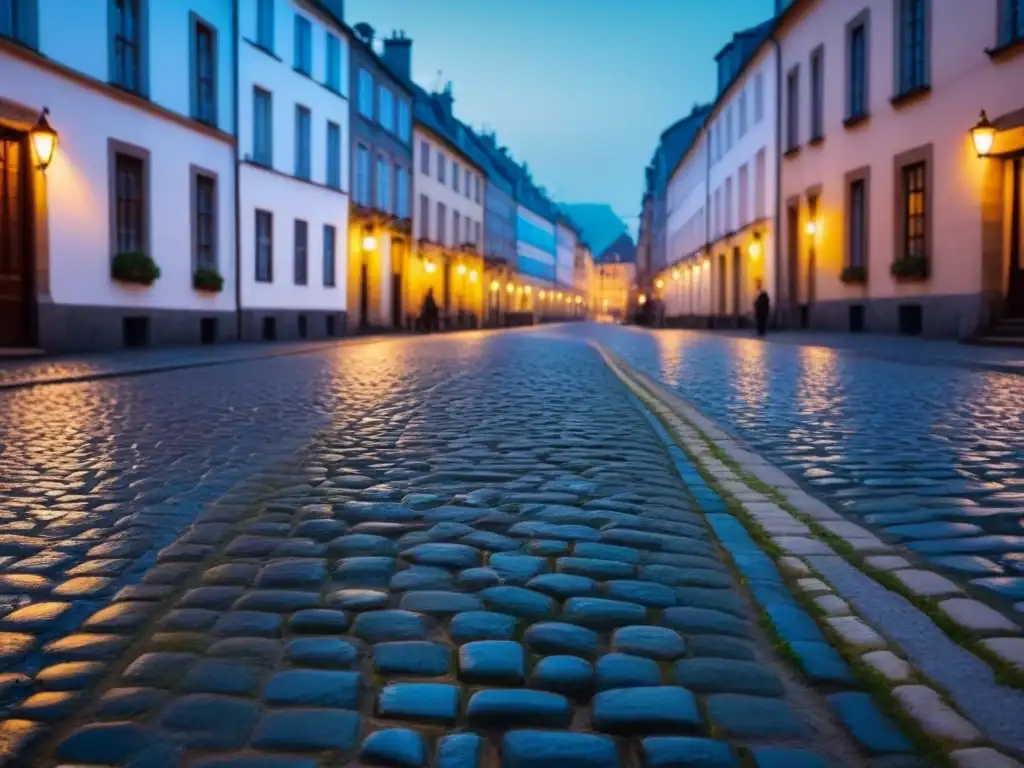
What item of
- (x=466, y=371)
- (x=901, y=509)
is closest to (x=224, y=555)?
(x=901, y=509)

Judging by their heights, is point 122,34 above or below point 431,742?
above

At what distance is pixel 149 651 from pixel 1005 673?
2.38 metres

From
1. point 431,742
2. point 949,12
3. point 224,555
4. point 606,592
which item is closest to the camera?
point 431,742

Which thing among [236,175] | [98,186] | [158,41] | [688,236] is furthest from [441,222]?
[98,186]

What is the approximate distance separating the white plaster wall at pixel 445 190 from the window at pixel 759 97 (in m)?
16.9

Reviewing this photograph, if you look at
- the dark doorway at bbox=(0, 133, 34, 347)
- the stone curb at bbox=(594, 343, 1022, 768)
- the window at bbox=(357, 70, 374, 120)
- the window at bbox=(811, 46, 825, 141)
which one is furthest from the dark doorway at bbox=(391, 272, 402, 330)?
the stone curb at bbox=(594, 343, 1022, 768)

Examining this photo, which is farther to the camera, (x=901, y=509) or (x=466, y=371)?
(x=466, y=371)

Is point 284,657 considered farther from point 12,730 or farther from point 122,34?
point 122,34

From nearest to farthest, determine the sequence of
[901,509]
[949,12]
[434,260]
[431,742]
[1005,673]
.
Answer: [431,742] < [1005,673] < [901,509] < [949,12] < [434,260]

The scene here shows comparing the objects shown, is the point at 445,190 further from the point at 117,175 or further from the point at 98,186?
the point at 98,186

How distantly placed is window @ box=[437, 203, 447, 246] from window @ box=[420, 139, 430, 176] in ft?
10.2

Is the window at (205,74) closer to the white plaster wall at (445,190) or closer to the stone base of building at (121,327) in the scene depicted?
the stone base of building at (121,327)

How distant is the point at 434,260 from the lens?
5347 centimetres

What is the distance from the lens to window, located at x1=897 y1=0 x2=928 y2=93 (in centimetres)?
2308
